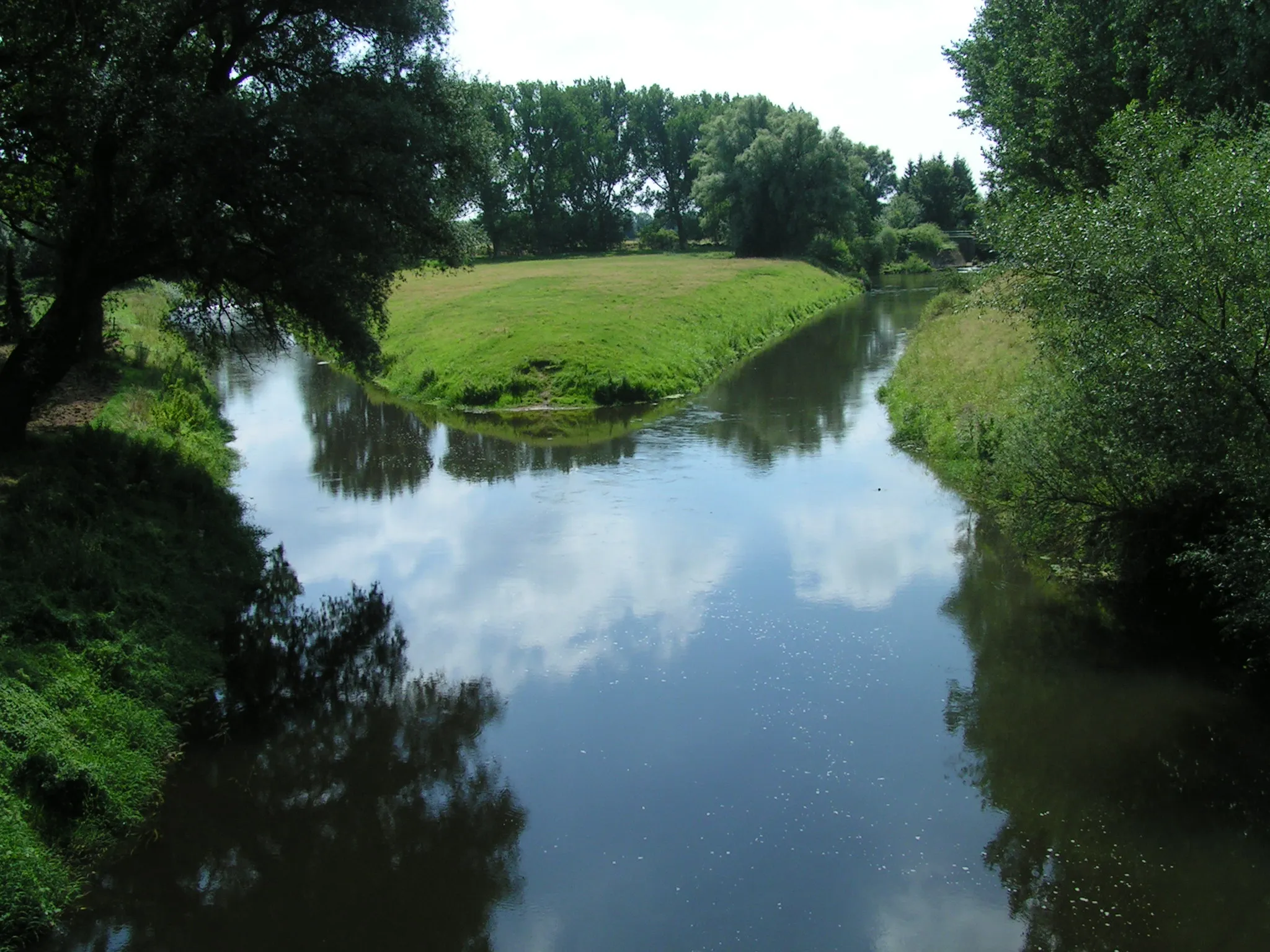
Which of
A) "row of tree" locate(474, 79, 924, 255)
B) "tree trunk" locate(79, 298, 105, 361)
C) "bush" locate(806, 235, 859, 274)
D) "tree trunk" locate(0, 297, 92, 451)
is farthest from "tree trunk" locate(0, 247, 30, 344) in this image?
"bush" locate(806, 235, 859, 274)

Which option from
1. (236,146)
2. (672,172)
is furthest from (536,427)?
(672,172)

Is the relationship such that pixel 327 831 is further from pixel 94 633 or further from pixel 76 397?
pixel 76 397

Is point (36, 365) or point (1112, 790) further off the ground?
point (36, 365)

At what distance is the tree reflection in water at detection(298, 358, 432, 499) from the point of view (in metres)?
21.9

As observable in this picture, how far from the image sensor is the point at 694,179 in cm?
9969

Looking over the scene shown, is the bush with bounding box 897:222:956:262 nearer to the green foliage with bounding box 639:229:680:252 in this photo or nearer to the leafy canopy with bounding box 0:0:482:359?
the green foliage with bounding box 639:229:680:252

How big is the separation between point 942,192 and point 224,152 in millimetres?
103358

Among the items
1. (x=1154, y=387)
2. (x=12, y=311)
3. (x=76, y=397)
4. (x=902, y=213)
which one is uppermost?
(x=902, y=213)

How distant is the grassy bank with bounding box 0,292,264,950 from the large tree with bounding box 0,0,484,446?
2339mm

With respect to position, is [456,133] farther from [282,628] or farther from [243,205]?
[282,628]

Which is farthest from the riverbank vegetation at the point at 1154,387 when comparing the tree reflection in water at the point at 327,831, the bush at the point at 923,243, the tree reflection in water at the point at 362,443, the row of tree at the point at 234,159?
the bush at the point at 923,243

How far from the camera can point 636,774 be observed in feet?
33.7

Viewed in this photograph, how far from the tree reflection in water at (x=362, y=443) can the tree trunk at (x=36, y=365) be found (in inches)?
239

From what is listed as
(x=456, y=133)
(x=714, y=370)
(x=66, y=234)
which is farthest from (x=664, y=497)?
(x=714, y=370)
